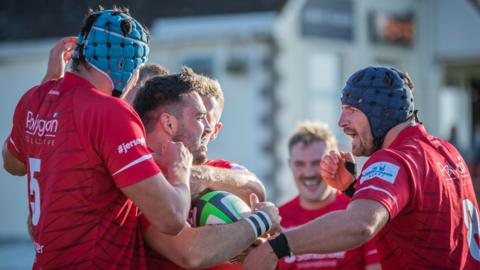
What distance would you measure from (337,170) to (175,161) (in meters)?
1.51

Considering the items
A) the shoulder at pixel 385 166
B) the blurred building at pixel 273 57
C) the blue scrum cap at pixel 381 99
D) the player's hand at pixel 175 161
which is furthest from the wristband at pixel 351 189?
the blurred building at pixel 273 57

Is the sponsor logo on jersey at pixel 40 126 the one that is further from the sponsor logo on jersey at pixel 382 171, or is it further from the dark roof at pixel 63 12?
the dark roof at pixel 63 12

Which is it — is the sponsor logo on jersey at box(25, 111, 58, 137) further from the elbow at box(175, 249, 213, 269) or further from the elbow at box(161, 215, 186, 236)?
the elbow at box(175, 249, 213, 269)

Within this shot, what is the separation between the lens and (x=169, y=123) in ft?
14.0

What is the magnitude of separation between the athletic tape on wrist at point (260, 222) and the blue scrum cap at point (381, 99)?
808 mm

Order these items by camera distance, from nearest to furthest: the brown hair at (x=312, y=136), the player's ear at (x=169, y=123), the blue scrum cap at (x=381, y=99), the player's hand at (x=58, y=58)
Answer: the player's ear at (x=169, y=123) → the blue scrum cap at (x=381, y=99) → the player's hand at (x=58, y=58) → the brown hair at (x=312, y=136)

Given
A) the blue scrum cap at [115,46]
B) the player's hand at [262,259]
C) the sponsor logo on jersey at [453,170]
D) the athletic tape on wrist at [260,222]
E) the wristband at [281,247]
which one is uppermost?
the blue scrum cap at [115,46]

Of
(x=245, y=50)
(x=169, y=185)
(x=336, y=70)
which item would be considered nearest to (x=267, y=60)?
(x=245, y=50)

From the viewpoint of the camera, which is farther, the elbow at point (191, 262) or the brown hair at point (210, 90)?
the brown hair at point (210, 90)

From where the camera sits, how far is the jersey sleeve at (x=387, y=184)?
4.01m

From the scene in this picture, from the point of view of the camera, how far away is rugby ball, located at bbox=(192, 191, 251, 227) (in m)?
4.14

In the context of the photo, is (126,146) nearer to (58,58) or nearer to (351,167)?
(58,58)

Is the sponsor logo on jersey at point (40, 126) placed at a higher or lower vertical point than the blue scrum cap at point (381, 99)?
higher

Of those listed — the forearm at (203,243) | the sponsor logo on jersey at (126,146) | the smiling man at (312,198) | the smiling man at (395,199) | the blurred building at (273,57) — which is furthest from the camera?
the blurred building at (273,57)
